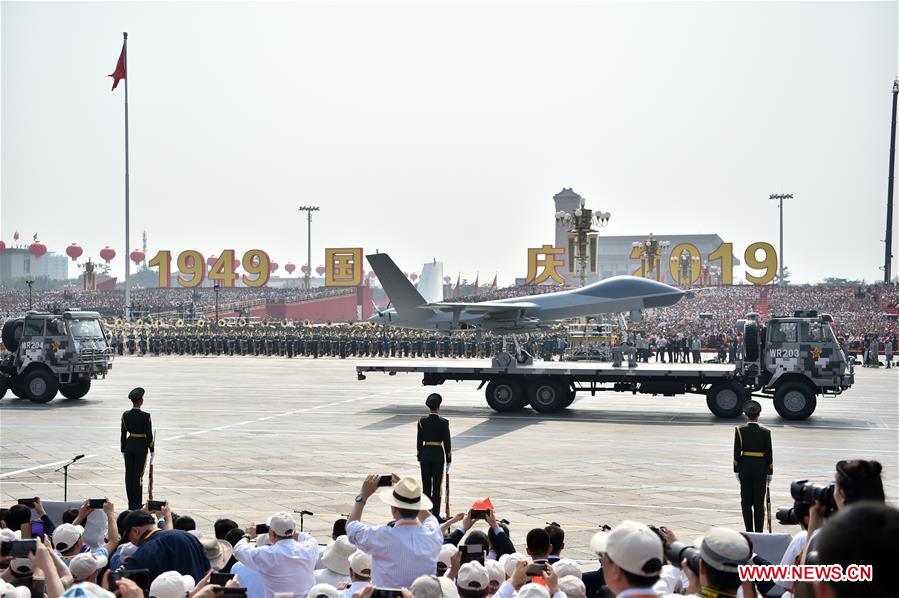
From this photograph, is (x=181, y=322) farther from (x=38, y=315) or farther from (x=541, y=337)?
(x=38, y=315)

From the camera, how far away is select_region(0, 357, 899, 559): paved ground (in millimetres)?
13258

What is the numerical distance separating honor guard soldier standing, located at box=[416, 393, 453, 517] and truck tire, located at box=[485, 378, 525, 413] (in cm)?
1212

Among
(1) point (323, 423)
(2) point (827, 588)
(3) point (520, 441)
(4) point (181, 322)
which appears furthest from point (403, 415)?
(4) point (181, 322)

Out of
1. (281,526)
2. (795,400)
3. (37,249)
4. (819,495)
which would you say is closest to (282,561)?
(281,526)

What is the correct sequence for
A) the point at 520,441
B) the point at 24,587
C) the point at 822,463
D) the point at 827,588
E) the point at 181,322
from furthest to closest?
the point at 181,322 < the point at 520,441 < the point at 822,463 < the point at 24,587 < the point at 827,588

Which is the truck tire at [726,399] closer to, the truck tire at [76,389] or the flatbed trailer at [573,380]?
the flatbed trailer at [573,380]

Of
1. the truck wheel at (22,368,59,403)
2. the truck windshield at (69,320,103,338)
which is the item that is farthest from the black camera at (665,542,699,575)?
the truck wheel at (22,368,59,403)

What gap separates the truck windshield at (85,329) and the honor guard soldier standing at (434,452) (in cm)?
1756

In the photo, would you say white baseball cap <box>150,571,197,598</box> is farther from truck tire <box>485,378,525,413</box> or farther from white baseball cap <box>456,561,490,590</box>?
truck tire <box>485,378,525,413</box>

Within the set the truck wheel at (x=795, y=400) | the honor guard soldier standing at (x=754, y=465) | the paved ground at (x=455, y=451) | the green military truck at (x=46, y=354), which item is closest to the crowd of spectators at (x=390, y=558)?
the honor guard soldier standing at (x=754, y=465)

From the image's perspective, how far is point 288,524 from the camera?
651 cm

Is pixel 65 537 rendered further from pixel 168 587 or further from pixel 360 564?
pixel 360 564

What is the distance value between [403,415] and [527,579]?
61.5ft

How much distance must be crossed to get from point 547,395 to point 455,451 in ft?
21.1
